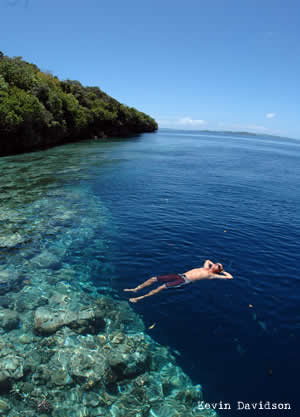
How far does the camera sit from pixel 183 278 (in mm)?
11719

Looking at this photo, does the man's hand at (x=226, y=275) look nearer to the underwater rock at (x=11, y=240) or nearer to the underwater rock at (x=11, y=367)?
the underwater rock at (x=11, y=367)

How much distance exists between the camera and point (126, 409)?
22.5ft

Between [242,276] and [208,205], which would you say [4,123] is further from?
[242,276]

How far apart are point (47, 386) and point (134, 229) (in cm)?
1113

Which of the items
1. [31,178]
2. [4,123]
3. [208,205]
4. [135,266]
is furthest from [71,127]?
[135,266]

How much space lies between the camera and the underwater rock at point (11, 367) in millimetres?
7332

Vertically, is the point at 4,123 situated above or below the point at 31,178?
above

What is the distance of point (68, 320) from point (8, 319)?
2171mm

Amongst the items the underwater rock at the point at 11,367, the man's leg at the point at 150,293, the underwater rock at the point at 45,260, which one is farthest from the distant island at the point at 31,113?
the underwater rock at the point at 11,367

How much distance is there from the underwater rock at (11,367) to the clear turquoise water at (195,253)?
434 cm

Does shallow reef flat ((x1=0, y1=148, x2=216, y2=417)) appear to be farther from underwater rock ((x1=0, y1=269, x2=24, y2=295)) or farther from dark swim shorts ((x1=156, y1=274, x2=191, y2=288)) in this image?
dark swim shorts ((x1=156, y1=274, x2=191, y2=288))

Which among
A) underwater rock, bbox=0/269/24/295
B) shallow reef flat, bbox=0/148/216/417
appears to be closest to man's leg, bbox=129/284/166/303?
shallow reef flat, bbox=0/148/216/417

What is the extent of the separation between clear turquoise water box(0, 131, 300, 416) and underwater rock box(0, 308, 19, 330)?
3164mm

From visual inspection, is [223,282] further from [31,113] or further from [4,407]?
[31,113]
